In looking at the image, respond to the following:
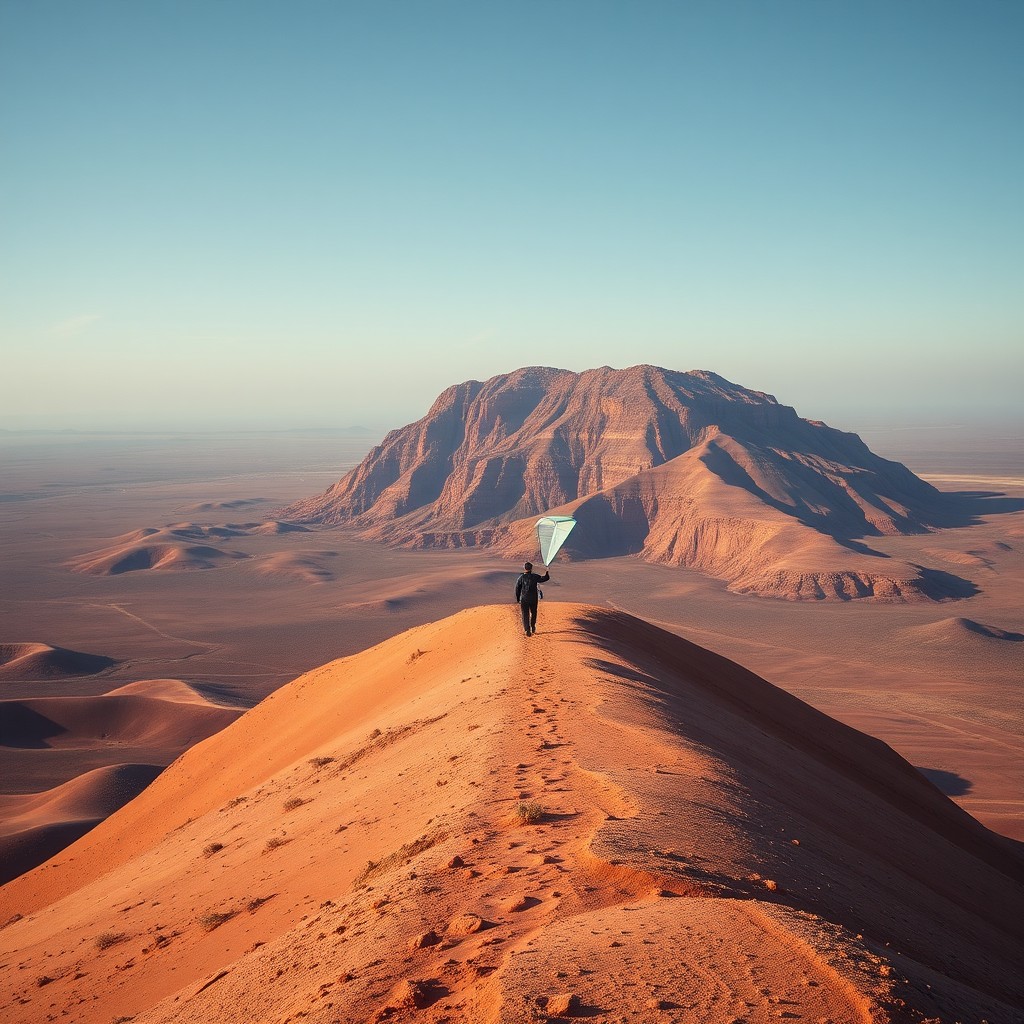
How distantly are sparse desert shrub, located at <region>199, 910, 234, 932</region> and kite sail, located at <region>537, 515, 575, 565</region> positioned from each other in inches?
492

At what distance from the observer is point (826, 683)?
5556cm

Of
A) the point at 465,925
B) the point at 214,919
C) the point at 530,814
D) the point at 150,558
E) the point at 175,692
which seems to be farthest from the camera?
the point at 150,558

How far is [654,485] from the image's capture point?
4478 inches

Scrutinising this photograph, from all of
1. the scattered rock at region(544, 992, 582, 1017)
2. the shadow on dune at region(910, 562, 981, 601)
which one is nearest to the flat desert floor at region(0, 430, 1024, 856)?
the shadow on dune at region(910, 562, 981, 601)

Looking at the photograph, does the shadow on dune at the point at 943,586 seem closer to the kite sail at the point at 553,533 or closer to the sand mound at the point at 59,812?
the kite sail at the point at 553,533

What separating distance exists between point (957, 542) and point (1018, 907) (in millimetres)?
105260

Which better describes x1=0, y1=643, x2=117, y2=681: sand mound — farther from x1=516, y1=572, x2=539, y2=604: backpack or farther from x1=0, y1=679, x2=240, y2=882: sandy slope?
x1=516, y1=572, x2=539, y2=604: backpack

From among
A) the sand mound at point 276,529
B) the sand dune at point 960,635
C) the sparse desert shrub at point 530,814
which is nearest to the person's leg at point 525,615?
the sparse desert shrub at point 530,814

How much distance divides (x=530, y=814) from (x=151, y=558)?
378 feet

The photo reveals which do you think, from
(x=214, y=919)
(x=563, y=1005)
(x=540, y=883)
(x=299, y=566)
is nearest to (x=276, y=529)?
(x=299, y=566)

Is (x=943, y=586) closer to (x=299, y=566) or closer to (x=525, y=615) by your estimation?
(x=299, y=566)

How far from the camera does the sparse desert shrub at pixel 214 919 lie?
8.76m

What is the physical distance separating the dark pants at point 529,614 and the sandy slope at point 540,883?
1025 mm

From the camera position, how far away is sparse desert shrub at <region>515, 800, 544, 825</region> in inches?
325
